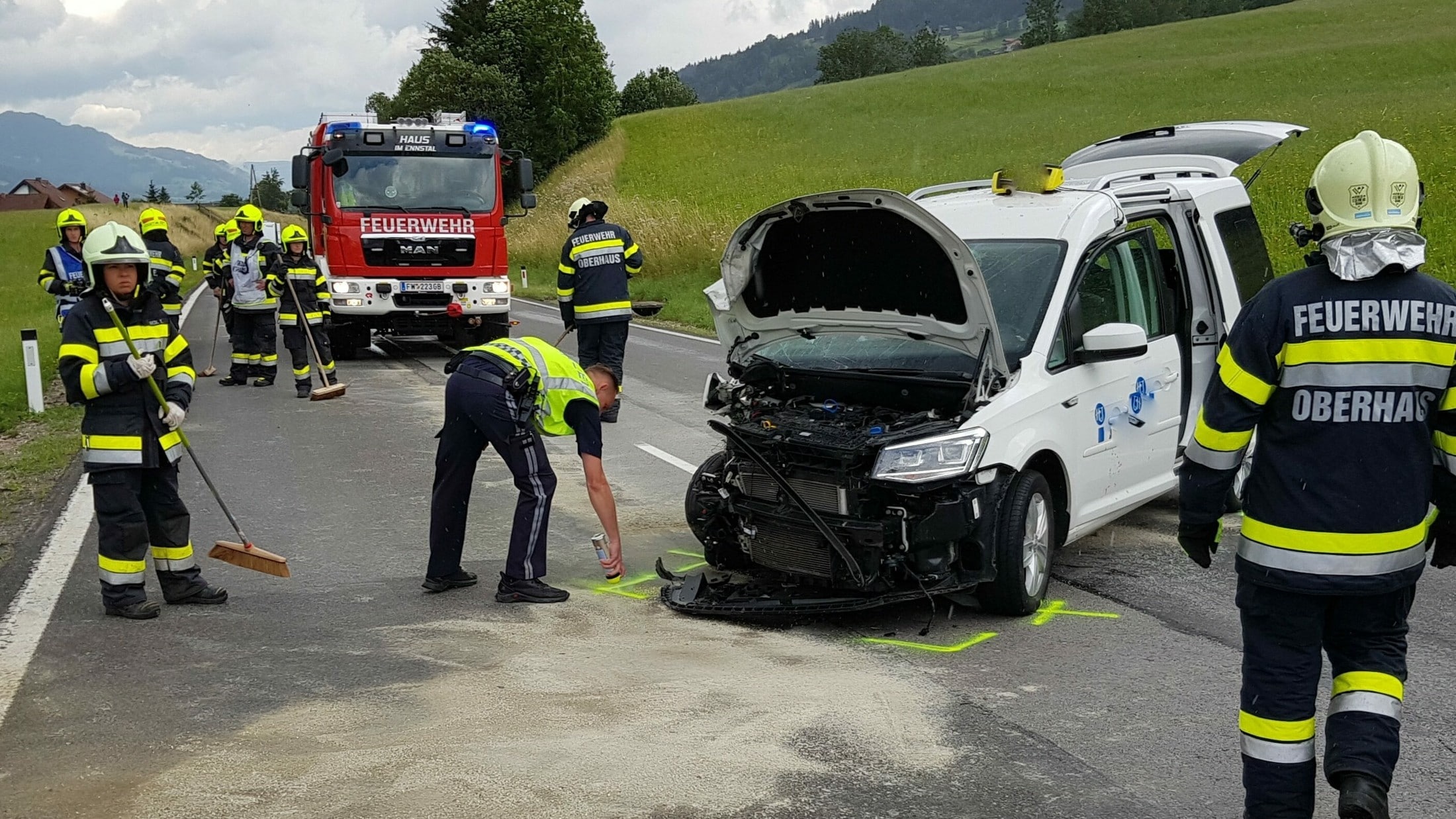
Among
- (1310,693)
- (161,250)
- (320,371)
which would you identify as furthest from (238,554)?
(161,250)

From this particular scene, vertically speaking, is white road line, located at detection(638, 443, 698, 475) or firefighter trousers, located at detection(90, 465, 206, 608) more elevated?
firefighter trousers, located at detection(90, 465, 206, 608)

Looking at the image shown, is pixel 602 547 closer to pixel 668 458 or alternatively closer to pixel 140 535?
pixel 140 535

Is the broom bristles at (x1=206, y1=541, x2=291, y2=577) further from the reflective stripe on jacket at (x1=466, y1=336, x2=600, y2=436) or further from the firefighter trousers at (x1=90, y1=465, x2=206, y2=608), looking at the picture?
the reflective stripe on jacket at (x1=466, y1=336, x2=600, y2=436)

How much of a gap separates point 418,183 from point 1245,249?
1199cm

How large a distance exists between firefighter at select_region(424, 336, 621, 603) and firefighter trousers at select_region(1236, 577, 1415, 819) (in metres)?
3.26

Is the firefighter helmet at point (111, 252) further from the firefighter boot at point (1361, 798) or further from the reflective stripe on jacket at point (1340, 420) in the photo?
the firefighter boot at point (1361, 798)

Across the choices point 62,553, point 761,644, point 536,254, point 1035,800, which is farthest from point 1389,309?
point 536,254

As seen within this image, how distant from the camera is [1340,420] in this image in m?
3.13

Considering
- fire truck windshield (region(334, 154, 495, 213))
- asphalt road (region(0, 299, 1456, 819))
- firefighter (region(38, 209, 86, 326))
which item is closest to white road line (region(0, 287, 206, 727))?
asphalt road (region(0, 299, 1456, 819))

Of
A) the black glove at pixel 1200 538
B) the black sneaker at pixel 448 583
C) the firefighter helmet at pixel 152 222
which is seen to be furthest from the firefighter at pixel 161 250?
the black glove at pixel 1200 538

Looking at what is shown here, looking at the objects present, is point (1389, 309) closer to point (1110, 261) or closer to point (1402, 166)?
point (1402, 166)

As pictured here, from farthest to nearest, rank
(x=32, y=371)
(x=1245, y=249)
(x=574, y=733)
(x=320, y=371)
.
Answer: (x=320, y=371) → (x=32, y=371) → (x=1245, y=249) → (x=574, y=733)

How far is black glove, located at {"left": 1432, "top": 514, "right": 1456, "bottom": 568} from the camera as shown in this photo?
11.0ft

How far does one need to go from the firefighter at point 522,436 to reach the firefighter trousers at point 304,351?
770cm
